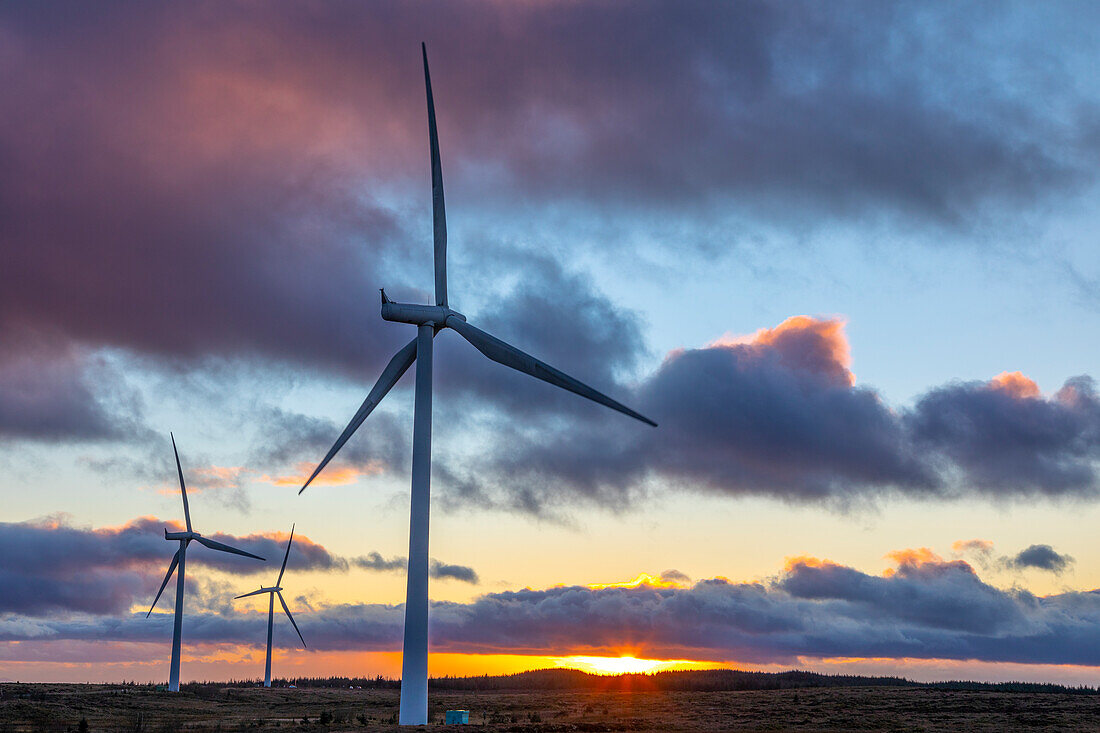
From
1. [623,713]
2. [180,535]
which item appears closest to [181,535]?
[180,535]

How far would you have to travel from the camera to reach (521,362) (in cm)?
6097

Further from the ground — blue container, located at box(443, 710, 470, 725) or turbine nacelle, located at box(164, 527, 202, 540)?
turbine nacelle, located at box(164, 527, 202, 540)

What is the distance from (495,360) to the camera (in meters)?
62.8

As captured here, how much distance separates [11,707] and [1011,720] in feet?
279

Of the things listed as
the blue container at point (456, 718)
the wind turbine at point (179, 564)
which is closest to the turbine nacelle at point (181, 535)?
the wind turbine at point (179, 564)

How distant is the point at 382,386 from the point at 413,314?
19.0 feet

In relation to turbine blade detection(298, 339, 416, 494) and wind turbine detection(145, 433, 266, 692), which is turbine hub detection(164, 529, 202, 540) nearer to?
wind turbine detection(145, 433, 266, 692)

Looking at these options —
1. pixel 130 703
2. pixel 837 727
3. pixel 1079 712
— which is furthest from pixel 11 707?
pixel 1079 712

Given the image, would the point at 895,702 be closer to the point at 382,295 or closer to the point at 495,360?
the point at 495,360

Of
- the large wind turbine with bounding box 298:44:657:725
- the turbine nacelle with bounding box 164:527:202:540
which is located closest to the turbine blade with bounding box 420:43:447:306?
the large wind turbine with bounding box 298:44:657:725

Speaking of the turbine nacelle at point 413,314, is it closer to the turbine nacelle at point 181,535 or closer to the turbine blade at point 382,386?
the turbine blade at point 382,386

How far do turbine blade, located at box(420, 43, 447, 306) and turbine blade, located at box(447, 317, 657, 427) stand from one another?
3.03 meters

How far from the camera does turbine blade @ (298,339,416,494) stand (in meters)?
62.5

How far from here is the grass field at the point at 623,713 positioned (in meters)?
73.0
